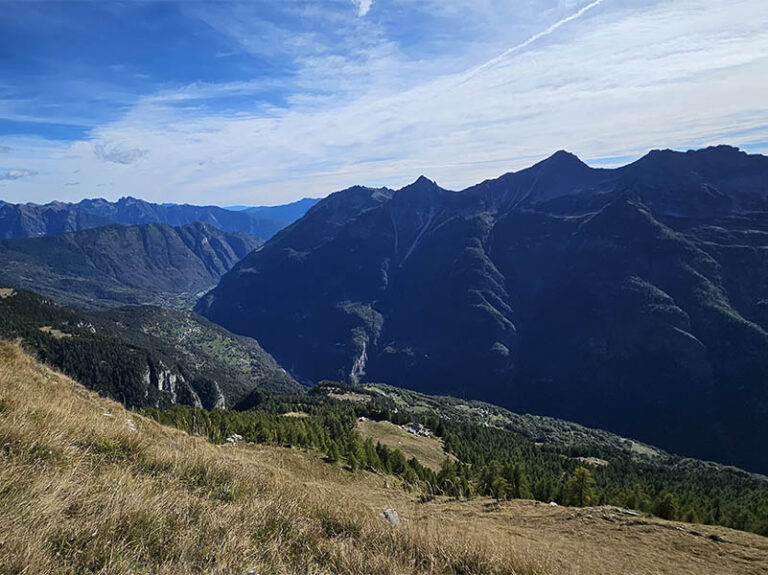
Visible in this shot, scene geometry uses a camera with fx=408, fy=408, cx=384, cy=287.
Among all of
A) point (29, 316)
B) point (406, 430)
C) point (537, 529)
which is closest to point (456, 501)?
point (537, 529)

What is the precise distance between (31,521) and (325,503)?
4104 millimetres

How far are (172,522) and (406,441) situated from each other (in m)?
75.8

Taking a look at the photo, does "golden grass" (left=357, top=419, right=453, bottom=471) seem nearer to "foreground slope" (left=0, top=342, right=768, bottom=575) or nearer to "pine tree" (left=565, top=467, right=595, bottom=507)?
"pine tree" (left=565, top=467, right=595, bottom=507)

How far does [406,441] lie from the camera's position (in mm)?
76500

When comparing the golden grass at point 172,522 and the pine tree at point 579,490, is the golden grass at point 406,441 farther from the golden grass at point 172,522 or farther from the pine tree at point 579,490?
the golden grass at point 172,522

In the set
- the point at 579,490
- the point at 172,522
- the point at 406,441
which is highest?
the point at 172,522

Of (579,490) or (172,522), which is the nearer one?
(172,522)

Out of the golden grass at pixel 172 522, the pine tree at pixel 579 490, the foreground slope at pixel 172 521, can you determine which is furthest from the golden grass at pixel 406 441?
the golden grass at pixel 172 522

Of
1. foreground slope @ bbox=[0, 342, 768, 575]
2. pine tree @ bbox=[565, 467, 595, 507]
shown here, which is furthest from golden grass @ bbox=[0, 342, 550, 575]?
pine tree @ bbox=[565, 467, 595, 507]

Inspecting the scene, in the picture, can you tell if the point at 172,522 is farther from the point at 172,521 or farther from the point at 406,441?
the point at 406,441

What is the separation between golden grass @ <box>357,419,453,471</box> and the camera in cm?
6844

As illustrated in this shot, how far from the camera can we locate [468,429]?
12544 centimetres

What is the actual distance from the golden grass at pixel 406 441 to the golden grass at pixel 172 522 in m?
60.3

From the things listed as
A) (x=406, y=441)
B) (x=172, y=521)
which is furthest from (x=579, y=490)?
(x=406, y=441)
